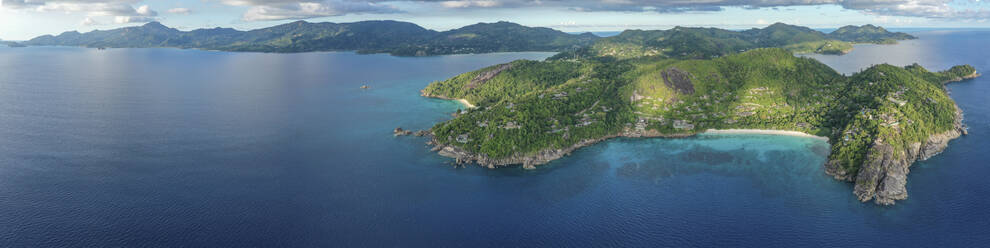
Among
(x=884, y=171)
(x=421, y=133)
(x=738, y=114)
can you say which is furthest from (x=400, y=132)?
(x=884, y=171)

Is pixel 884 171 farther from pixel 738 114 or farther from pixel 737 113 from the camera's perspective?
pixel 737 113

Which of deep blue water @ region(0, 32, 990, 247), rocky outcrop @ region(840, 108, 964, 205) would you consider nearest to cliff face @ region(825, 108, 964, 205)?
rocky outcrop @ region(840, 108, 964, 205)

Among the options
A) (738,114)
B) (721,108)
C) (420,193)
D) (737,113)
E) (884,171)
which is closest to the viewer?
(420,193)

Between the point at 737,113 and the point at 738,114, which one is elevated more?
the point at 737,113

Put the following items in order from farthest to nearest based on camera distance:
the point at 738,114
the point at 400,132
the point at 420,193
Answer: the point at 738,114 → the point at 400,132 → the point at 420,193

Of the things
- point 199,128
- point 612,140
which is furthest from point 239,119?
point 612,140

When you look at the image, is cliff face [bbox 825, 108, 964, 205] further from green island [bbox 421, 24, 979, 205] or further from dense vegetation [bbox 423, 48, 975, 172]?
dense vegetation [bbox 423, 48, 975, 172]

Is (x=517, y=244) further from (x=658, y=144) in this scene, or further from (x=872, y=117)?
(x=872, y=117)
